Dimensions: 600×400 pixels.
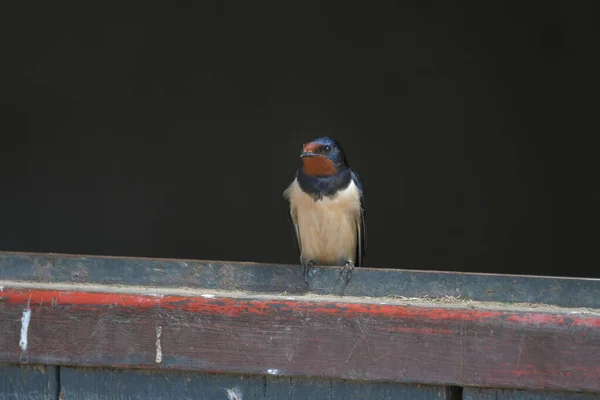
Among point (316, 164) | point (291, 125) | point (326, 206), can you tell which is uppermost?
point (291, 125)

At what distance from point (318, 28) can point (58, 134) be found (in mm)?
1902

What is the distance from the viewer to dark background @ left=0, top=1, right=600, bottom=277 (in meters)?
5.72

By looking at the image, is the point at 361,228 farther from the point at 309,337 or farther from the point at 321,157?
the point at 309,337

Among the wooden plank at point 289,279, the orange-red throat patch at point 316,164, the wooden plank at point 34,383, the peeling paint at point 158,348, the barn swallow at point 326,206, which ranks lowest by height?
the wooden plank at point 34,383

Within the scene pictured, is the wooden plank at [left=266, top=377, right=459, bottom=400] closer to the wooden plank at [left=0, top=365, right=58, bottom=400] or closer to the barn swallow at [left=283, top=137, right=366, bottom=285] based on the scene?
the wooden plank at [left=0, top=365, right=58, bottom=400]

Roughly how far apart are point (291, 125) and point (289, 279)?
4406 mm

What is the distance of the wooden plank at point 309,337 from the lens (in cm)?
134

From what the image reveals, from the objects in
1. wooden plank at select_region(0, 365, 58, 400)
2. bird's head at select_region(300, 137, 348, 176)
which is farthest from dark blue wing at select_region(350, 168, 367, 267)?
wooden plank at select_region(0, 365, 58, 400)

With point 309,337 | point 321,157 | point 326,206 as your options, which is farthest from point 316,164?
point 309,337

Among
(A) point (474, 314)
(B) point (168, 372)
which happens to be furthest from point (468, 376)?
(B) point (168, 372)

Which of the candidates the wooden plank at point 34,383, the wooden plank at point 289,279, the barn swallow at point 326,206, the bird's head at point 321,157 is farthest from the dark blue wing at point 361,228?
the wooden plank at point 34,383

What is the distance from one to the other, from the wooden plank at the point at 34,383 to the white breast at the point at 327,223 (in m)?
1.60

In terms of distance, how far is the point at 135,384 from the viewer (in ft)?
4.71

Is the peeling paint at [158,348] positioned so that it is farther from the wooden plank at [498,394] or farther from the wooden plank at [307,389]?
the wooden plank at [498,394]
